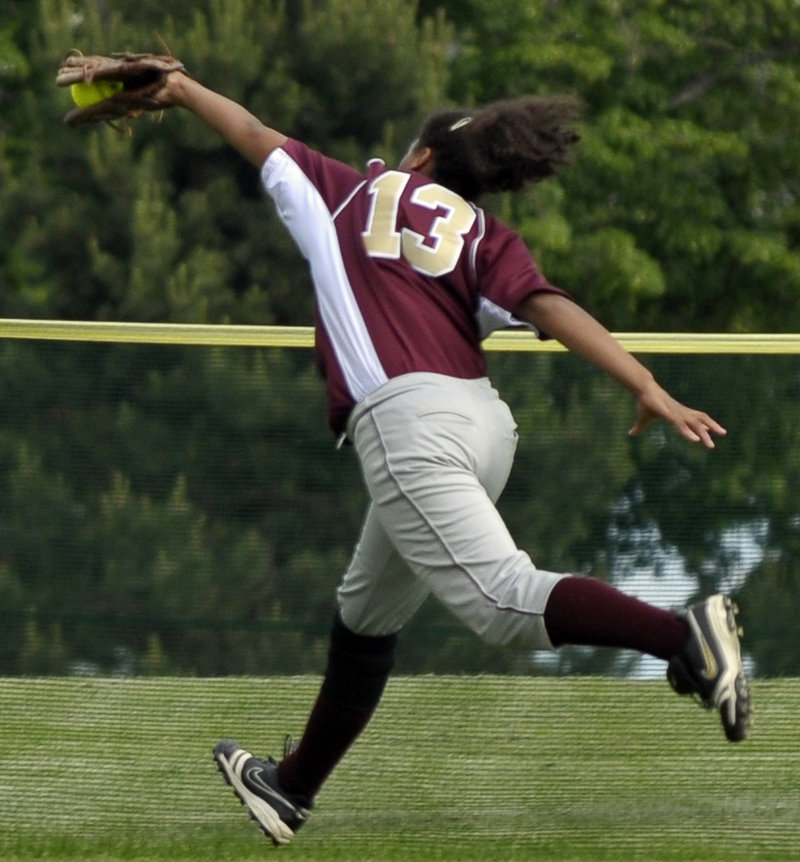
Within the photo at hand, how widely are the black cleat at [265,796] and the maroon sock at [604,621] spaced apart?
1.16m

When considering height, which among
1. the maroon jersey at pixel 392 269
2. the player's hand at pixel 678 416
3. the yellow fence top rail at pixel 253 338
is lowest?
the yellow fence top rail at pixel 253 338

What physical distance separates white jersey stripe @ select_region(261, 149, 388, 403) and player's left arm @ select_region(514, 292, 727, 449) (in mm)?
370

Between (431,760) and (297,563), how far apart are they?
0.71 meters

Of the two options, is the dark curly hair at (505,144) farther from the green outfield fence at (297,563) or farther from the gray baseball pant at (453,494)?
the green outfield fence at (297,563)

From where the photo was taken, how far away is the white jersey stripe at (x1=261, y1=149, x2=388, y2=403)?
13.9ft

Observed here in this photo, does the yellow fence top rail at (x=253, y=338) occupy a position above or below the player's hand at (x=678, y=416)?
below

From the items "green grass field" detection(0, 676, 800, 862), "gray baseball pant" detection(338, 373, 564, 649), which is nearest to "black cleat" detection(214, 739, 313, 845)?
"green grass field" detection(0, 676, 800, 862)

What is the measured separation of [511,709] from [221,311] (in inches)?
404

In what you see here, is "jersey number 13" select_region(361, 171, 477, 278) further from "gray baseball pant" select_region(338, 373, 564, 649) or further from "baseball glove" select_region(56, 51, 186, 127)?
"baseball glove" select_region(56, 51, 186, 127)

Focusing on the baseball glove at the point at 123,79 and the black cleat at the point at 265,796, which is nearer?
the baseball glove at the point at 123,79

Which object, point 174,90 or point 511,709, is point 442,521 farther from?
point 511,709

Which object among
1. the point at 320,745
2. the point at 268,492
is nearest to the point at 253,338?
the point at 268,492

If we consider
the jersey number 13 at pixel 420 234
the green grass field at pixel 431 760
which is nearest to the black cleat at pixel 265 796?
the green grass field at pixel 431 760

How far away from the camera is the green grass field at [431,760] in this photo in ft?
17.4
